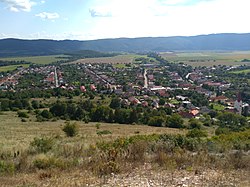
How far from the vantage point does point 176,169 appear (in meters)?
5.32

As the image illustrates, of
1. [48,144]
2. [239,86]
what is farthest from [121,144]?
[239,86]

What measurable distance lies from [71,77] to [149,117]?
161ft

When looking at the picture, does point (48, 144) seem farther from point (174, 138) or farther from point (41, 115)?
point (41, 115)

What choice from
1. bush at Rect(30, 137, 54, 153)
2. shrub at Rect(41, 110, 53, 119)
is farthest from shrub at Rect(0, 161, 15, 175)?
shrub at Rect(41, 110, 53, 119)

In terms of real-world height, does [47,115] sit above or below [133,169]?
below

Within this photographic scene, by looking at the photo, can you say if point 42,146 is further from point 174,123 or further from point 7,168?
point 174,123

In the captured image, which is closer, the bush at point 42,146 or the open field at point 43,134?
the bush at point 42,146

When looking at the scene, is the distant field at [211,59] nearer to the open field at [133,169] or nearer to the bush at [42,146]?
the bush at [42,146]

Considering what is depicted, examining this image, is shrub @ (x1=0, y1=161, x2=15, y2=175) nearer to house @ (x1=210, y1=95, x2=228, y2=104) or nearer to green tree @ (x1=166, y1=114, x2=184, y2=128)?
green tree @ (x1=166, y1=114, x2=184, y2=128)

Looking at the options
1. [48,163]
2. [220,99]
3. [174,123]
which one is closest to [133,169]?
[48,163]

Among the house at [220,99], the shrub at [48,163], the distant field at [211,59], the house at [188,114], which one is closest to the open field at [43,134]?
the shrub at [48,163]

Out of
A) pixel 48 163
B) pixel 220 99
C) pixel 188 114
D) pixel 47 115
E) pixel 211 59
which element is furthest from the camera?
pixel 211 59

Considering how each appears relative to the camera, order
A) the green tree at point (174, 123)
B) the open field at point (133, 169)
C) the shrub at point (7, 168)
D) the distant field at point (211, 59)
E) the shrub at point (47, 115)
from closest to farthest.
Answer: the open field at point (133, 169) < the shrub at point (7, 168) < the green tree at point (174, 123) < the shrub at point (47, 115) < the distant field at point (211, 59)

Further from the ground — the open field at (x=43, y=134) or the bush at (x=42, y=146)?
the bush at (x=42, y=146)
